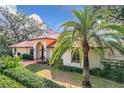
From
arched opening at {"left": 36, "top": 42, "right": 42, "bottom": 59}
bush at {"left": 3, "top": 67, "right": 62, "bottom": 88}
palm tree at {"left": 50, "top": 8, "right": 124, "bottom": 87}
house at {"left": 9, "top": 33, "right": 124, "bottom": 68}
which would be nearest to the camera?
palm tree at {"left": 50, "top": 8, "right": 124, "bottom": 87}

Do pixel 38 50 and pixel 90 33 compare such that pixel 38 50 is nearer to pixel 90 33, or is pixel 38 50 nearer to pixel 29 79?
pixel 29 79

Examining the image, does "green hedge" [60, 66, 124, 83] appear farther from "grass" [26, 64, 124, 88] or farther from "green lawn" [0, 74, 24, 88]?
"green lawn" [0, 74, 24, 88]

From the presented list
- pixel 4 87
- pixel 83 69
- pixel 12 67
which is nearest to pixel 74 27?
pixel 83 69

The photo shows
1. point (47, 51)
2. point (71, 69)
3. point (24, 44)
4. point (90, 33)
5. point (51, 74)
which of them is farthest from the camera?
point (71, 69)

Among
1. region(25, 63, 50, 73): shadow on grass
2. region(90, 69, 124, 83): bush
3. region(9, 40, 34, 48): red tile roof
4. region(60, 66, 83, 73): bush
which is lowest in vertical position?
region(90, 69, 124, 83): bush

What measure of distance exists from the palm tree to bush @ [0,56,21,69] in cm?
164

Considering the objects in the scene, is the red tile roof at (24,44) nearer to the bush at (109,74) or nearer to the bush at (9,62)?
the bush at (9,62)

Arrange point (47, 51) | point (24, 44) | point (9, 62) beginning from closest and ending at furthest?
1. point (24, 44)
2. point (47, 51)
3. point (9, 62)

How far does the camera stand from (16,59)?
9.84 meters

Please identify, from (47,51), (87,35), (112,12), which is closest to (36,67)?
(47,51)

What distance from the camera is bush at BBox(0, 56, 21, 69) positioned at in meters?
9.81

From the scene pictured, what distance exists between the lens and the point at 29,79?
9023 millimetres

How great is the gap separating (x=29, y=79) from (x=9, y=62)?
1.59m

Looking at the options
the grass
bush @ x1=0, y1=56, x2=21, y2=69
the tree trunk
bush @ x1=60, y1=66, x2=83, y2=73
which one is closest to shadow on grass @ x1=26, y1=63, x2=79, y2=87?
the grass
